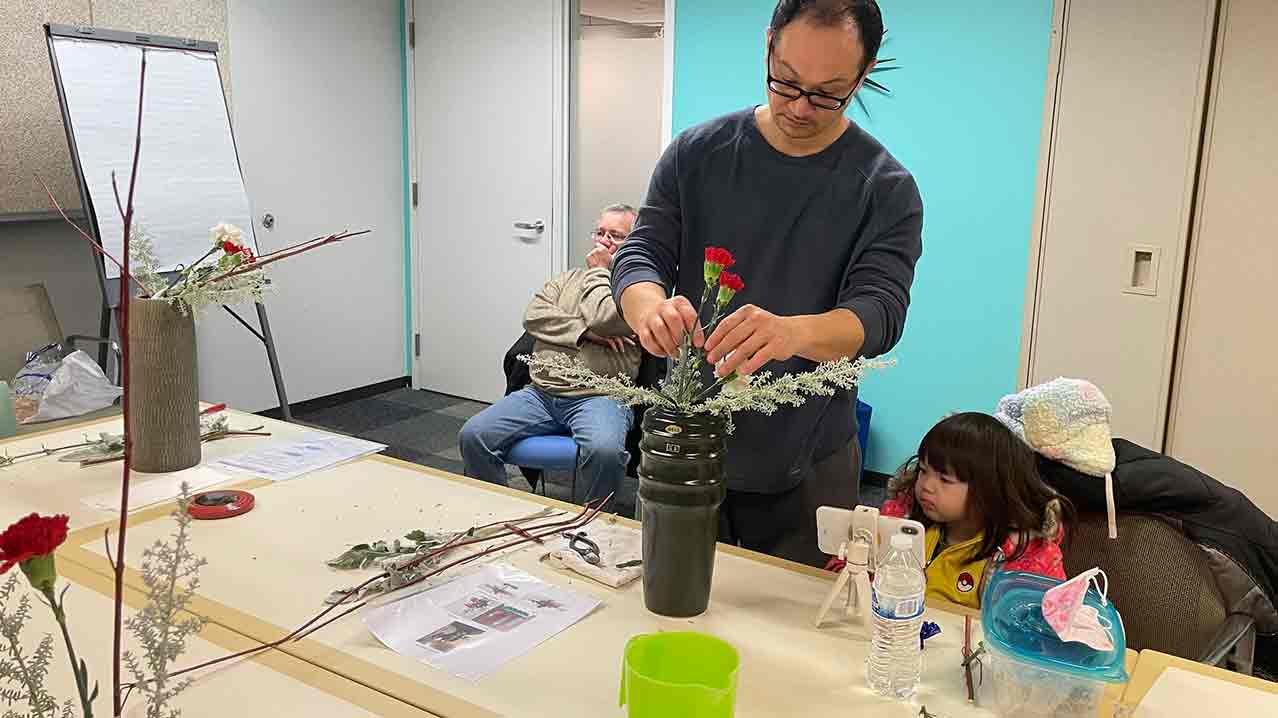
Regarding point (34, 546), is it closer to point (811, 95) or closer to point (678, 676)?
point (678, 676)

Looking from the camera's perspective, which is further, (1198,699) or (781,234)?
(781,234)

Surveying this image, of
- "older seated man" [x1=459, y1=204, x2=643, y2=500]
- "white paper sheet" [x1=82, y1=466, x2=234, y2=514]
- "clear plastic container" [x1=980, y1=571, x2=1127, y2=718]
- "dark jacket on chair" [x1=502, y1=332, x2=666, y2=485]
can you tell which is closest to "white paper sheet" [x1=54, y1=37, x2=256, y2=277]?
"dark jacket on chair" [x1=502, y1=332, x2=666, y2=485]

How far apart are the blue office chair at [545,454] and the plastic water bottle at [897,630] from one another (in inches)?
79.4

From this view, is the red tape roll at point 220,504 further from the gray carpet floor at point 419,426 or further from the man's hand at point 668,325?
the gray carpet floor at point 419,426

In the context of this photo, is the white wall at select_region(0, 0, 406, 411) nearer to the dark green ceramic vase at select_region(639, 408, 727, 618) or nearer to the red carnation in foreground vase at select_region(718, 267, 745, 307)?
the dark green ceramic vase at select_region(639, 408, 727, 618)

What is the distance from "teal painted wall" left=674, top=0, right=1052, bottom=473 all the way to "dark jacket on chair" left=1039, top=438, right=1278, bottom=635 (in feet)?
6.41

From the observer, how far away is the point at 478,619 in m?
1.34

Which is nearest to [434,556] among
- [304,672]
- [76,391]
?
[304,672]

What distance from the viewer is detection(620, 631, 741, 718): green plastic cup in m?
1.00

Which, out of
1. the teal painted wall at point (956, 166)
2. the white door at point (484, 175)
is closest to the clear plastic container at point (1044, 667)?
the teal painted wall at point (956, 166)

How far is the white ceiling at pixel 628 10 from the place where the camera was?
4.45 m

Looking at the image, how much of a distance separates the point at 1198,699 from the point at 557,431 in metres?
2.33

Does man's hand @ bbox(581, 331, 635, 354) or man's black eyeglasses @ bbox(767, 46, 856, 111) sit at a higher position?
A: man's black eyeglasses @ bbox(767, 46, 856, 111)

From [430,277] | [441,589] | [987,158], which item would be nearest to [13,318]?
[430,277]
